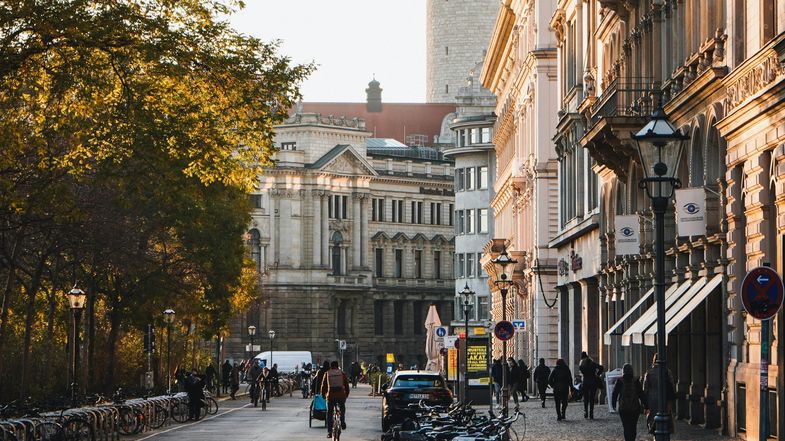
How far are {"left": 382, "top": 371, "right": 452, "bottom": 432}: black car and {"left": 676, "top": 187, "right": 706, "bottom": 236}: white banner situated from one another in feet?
24.6

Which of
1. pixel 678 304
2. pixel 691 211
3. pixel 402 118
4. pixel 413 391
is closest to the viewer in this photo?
pixel 691 211

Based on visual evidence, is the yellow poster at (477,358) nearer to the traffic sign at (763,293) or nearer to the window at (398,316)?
the traffic sign at (763,293)

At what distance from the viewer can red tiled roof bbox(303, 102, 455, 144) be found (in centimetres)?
18288

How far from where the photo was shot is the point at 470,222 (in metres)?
128

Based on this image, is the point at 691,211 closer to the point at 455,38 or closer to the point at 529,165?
the point at 529,165

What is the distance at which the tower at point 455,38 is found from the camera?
597 ft

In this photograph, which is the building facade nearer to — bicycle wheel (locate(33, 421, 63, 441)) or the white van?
the white van

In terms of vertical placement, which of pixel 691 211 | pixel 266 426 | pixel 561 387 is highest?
pixel 691 211

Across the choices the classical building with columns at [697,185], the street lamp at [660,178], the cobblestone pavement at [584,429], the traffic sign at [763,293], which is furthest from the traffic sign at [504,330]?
the traffic sign at [763,293]

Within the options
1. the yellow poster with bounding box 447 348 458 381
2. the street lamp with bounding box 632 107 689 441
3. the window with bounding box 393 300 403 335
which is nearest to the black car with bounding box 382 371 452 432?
the street lamp with bounding box 632 107 689 441

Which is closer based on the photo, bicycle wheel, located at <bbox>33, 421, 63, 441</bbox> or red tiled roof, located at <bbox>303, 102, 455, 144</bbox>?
bicycle wheel, located at <bbox>33, 421, 63, 441</bbox>

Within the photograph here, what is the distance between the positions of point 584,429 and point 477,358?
20.1 m

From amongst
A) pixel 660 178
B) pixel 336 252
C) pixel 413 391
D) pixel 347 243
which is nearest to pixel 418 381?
pixel 413 391

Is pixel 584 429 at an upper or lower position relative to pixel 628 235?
lower
